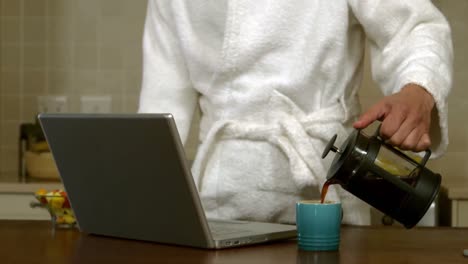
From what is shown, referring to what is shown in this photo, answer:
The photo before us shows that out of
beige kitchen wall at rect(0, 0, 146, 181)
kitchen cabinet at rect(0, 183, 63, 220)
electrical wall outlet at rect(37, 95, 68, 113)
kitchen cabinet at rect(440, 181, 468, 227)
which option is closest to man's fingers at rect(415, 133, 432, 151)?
kitchen cabinet at rect(440, 181, 468, 227)

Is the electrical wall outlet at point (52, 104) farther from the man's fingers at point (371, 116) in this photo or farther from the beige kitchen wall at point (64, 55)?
the man's fingers at point (371, 116)

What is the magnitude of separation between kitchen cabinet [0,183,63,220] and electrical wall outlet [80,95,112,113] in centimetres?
44

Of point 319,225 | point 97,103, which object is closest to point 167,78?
point 319,225

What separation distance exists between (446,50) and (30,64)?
184 cm

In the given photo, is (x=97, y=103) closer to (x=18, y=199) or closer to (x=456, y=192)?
(x=18, y=199)

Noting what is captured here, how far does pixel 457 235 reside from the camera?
4.63 feet

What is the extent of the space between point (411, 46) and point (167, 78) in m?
0.53

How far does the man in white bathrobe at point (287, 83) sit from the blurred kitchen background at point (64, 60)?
126cm

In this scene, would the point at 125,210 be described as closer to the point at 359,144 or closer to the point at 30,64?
the point at 359,144

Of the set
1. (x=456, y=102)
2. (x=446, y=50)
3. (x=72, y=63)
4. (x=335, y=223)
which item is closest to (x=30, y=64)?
(x=72, y=63)

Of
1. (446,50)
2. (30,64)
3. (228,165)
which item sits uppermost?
(446,50)

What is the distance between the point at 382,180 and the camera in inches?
49.4

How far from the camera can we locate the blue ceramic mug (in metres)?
1.22

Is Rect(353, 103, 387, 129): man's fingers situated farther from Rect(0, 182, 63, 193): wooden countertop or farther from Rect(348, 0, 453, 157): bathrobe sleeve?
Rect(0, 182, 63, 193): wooden countertop
